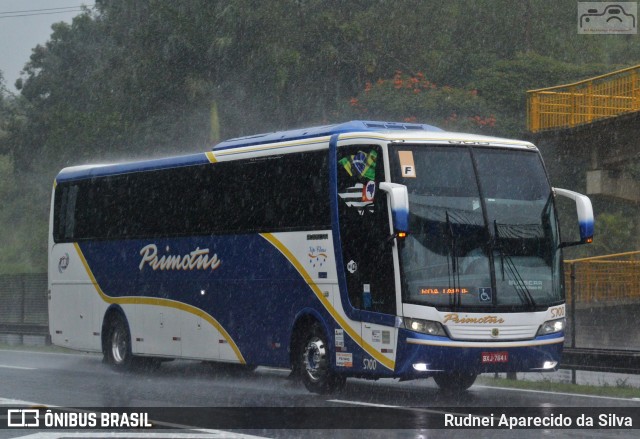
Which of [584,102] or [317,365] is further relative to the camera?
[584,102]

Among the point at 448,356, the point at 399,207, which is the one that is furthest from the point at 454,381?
the point at 399,207

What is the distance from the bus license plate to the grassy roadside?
7.39 feet

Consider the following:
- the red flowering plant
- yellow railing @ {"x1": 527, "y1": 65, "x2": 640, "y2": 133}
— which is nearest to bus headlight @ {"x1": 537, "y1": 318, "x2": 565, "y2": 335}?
yellow railing @ {"x1": 527, "y1": 65, "x2": 640, "y2": 133}

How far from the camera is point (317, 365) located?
53.8 feet

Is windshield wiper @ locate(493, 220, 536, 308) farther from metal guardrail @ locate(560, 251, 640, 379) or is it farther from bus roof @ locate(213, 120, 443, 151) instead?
metal guardrail @ locate(560, 251, 640, 379)

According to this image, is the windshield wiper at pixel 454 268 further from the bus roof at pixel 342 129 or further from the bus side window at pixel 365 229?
the bus roof at pixel 342 129

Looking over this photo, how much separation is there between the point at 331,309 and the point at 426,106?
71.2 ft

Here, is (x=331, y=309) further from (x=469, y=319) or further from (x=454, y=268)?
(x=469, y=319)

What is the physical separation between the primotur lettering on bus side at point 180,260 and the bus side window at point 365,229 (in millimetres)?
3691

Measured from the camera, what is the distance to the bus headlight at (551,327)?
50.7ft

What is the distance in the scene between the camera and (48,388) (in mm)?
17000

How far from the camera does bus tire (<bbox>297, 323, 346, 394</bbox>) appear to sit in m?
16.2

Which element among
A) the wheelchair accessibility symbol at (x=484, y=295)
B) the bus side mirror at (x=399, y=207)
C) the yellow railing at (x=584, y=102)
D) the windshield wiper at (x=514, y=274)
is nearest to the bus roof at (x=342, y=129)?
the bus side mirror at (x=399, y=207)

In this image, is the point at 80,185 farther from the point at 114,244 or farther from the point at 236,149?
the point at 236,149
